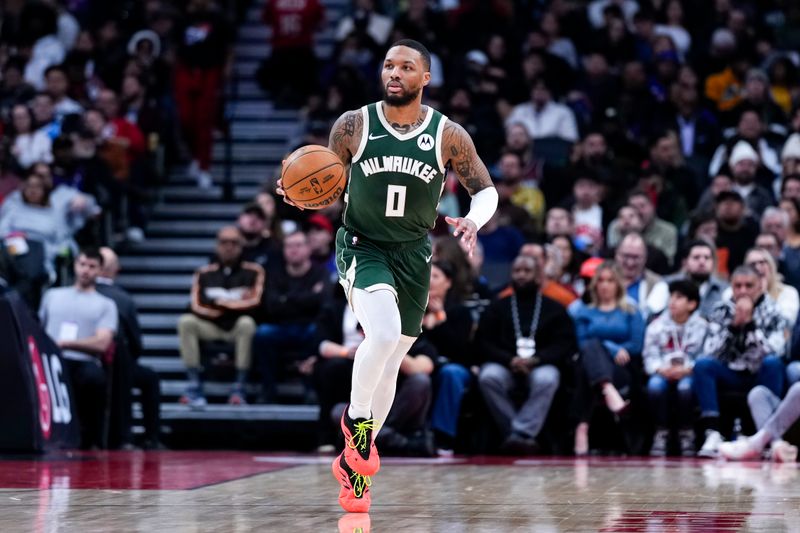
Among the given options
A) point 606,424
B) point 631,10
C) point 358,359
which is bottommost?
point 606,424

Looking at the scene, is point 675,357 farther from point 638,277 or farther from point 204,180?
point 204,180

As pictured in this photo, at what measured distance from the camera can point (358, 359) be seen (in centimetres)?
707

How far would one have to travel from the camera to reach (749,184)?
46.8 ft

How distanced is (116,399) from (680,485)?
18.6 ft

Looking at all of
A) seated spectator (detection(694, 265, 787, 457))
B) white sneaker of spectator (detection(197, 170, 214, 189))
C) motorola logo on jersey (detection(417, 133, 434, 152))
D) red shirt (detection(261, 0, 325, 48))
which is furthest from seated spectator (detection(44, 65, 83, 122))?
motorola logo on jersey (detection(417, 133, 434, 152))

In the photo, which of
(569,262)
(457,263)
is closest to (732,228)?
(569,262)

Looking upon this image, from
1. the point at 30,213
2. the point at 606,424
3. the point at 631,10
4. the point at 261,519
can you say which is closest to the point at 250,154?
the point at 30,213

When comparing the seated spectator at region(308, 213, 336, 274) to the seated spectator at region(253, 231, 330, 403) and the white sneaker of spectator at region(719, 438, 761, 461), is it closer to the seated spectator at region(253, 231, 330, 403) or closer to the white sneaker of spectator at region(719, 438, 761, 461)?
the seated spectator at region(253, 231, 330, 403)

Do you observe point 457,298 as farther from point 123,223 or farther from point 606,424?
point 123,223

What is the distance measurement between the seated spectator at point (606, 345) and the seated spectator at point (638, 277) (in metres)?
0.33

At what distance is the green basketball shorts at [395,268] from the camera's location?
7.11 metres

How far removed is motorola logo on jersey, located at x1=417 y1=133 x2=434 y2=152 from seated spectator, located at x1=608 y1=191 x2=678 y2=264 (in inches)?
263

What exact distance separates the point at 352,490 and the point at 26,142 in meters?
10.2

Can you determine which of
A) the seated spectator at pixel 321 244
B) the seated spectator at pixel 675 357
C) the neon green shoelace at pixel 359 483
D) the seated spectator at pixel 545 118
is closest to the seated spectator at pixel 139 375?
the seated spectator at pixel 321 244
